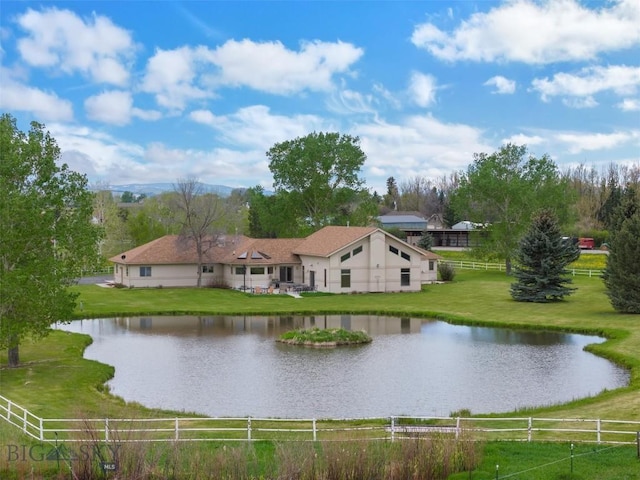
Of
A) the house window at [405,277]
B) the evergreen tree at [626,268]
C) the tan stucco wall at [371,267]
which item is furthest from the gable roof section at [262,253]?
the evergreen tree at [626,268]

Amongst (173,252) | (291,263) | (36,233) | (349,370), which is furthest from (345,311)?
(36,233)

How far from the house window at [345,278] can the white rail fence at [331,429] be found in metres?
36.0

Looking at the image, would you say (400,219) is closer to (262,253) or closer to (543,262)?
(262,253)

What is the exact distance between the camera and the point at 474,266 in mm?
78438

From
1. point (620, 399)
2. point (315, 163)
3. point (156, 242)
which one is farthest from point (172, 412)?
point (315, 163)

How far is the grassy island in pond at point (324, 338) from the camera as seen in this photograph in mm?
36156

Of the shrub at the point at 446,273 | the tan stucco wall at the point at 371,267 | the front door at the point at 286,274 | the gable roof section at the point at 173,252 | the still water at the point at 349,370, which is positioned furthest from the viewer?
the shrub at the point at 446,273

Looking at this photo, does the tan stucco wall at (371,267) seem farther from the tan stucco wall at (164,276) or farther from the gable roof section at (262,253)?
the tan stucco wall at (164,276)

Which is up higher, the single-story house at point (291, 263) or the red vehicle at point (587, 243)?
the red vehicle at point (587, 243)

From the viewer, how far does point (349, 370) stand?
1174 inches

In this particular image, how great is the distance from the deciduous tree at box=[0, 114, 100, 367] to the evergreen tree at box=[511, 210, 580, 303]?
107 ft

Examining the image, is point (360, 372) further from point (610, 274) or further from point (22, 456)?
point (610, 274)

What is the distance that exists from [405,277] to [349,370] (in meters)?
30.5

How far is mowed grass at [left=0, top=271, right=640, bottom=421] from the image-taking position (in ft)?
79.4
